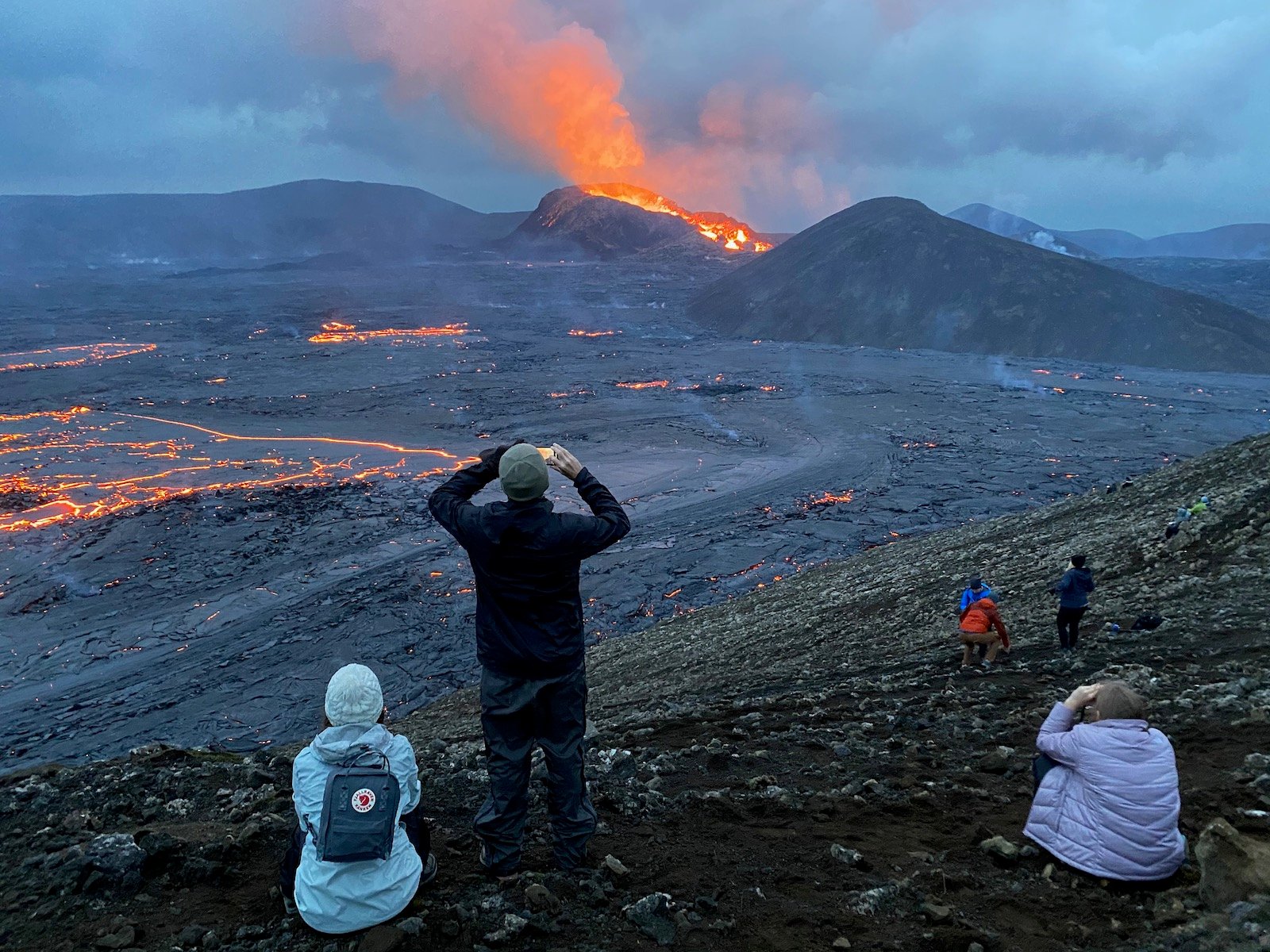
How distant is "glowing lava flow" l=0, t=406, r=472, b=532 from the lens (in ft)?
69.2

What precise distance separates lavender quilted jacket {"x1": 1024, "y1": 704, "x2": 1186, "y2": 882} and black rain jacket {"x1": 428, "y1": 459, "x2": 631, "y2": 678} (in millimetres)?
2156

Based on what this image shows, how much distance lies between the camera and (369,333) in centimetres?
5869

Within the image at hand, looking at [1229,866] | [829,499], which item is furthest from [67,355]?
[1229,866]

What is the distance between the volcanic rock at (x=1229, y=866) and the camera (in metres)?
3.07

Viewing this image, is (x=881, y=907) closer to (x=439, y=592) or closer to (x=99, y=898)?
(x=99, y=898)

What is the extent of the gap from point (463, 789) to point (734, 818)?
5.71ft

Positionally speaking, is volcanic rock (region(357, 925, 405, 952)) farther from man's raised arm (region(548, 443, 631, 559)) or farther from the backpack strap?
man's raised arm (region(548, 443, 631, 559))

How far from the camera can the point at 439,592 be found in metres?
16.4

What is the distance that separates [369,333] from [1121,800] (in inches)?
2375

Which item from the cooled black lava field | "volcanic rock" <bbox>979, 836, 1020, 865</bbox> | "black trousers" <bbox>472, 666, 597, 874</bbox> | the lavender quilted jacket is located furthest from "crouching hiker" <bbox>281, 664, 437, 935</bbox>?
the cooled black lava field

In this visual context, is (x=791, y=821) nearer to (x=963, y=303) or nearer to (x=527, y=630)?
(x=527, y=630)

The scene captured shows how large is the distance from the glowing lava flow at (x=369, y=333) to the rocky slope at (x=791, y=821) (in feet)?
166

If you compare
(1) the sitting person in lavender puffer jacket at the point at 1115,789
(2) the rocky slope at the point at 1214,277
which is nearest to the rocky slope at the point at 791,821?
(1) the sitting person in lavender puffer jacket at the point at 1115,789

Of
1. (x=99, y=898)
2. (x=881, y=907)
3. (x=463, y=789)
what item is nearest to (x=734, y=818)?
(x=881, y=907)
